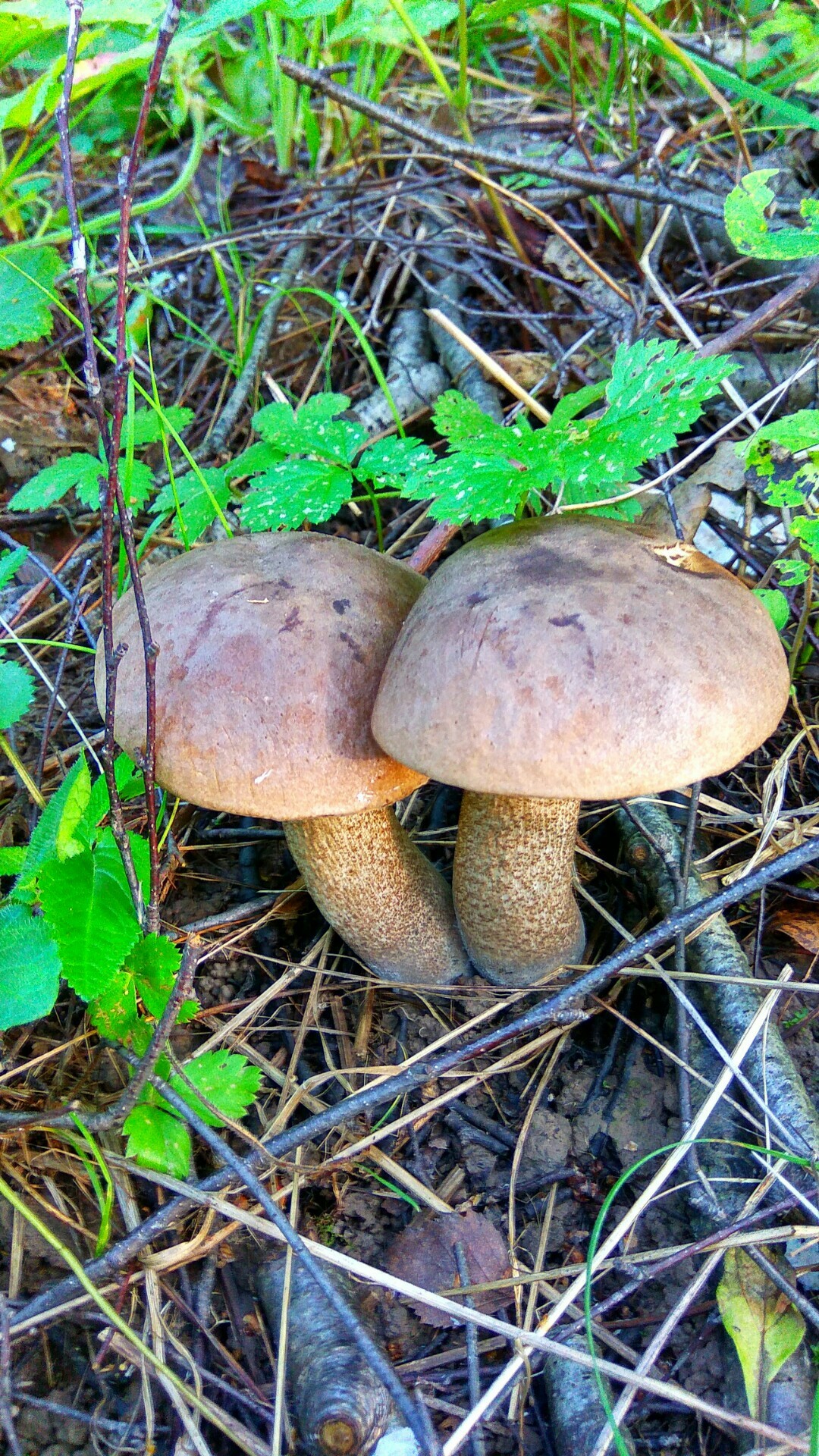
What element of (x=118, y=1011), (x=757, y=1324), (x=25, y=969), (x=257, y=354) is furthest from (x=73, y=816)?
(x=257, y=354)

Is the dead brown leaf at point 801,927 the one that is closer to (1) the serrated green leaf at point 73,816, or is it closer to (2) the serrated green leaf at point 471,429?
(2) the serrated green leaf at point 471,429

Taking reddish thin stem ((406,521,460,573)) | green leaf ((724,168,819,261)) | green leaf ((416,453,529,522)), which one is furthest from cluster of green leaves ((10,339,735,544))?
green leaf ((724,168,819,261))

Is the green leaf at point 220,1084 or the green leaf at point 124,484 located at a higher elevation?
the green leaf at point 124,484

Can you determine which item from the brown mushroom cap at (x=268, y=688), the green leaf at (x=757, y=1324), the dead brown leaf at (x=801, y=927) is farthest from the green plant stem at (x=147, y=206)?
the green leaf at (x=757, y=1324)

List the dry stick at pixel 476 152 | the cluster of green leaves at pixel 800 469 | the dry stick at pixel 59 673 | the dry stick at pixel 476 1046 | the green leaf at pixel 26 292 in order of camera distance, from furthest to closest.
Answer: the dry stick at pixel 476 152 < the green leaf at pixel 26 292 < the dry stick at pixel 59 673 < the cluster of green leaves at pixel 800 469 < the dry stick at pixel 476 1046

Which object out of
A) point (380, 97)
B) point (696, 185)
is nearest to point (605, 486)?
point (696, 185)

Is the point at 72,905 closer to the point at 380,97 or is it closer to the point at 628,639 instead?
the point at 628,639

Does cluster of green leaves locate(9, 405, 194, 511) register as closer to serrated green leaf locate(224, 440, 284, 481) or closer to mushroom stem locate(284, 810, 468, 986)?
serrated green leaf locate(224, 440, 284, 481)
